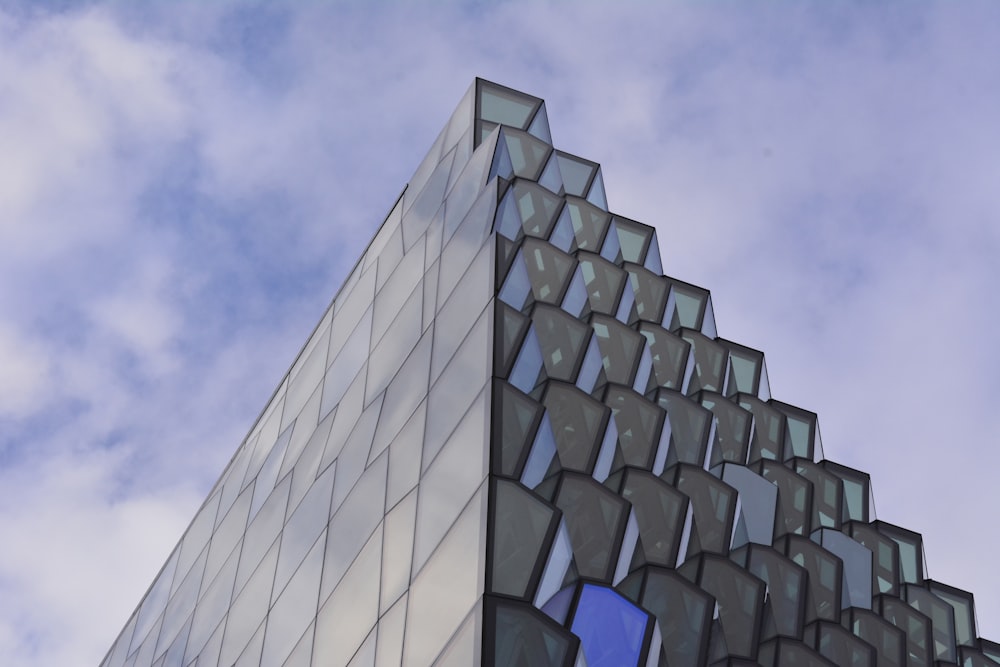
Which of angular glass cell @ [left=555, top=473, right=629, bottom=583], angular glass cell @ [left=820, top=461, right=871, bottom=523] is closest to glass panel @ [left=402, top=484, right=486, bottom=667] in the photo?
angular glass cell @ [left=555, top=473, right=629, bottom=583]

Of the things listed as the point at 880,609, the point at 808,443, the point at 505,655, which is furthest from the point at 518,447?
the point at 808,443

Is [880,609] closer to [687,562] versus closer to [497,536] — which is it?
[687,562]

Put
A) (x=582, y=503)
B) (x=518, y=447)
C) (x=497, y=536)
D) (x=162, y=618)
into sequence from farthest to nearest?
1. (x=162, y=618)
2. (x=582, y=503)
3. (x=518, y=447)
4. (x=497, y=536)

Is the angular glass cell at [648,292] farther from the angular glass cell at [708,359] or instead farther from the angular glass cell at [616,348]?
the angular glass cell at [616,348]

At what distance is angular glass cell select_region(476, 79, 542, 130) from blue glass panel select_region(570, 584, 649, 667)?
13.3 m

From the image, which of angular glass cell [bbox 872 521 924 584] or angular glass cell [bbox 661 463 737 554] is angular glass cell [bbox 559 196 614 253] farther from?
angular glass cell [bbox 872 521 924 584]

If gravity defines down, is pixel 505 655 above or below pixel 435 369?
below

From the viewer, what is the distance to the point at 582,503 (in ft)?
48.6

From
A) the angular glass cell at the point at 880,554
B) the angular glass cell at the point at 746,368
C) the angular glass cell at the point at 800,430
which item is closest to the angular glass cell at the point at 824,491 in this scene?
the angular glass cell at the point at 880,554

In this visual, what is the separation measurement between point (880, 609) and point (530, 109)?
44.5 ft

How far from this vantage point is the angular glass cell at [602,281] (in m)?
21.8

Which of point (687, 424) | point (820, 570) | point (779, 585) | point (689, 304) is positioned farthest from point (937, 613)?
point (687, 424)

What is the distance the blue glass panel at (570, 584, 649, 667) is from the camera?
13.2m

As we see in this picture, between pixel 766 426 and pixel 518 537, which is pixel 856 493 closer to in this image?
pixel 766 426
